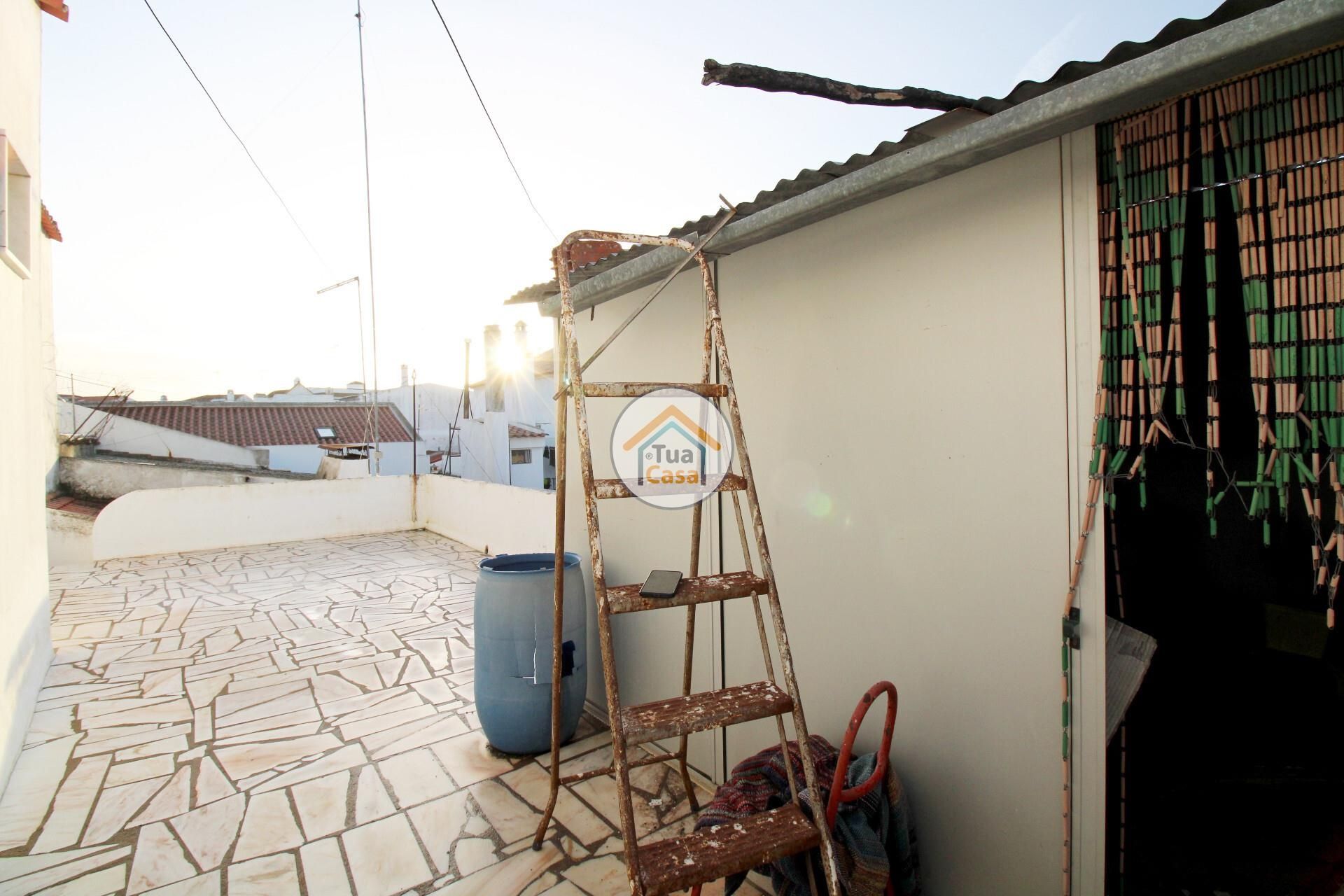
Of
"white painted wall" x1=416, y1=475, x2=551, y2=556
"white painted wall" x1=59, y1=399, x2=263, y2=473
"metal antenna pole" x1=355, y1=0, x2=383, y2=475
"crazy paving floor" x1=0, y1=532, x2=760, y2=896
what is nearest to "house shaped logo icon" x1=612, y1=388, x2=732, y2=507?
"crazy paving floor" x1=0, y1=532, x2=760, y2=896

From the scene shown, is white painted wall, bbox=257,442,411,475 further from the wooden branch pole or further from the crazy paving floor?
the wooden branch pole

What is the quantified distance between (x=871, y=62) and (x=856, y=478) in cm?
279

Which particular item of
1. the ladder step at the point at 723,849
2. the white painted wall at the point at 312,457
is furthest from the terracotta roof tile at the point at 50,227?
the white painted wall at the point at 312,457

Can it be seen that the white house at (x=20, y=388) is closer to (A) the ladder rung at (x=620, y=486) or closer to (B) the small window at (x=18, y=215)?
(B) the small window at (x=18, y=215)

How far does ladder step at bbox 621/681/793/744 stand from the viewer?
1790 mm

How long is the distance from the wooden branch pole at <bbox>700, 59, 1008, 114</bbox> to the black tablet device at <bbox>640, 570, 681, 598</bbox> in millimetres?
1488

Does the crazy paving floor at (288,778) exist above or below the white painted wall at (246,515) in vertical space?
below

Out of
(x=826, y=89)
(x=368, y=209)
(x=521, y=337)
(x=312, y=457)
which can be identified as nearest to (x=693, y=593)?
(x=826, y=89)

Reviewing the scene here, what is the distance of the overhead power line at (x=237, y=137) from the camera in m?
6.51

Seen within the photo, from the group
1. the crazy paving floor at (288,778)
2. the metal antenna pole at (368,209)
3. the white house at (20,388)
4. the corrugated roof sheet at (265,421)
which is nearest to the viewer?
the crazy paving floor at (288,778)

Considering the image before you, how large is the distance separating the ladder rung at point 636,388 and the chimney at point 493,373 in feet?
58.5

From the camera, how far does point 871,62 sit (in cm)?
378

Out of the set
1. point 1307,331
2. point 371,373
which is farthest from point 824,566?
point 371,373

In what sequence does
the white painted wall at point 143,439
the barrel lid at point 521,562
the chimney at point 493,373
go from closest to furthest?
1. the barrel lid at point 521,562
2. the white painted wall at point 143,439
3. the chimney at point 493,373
